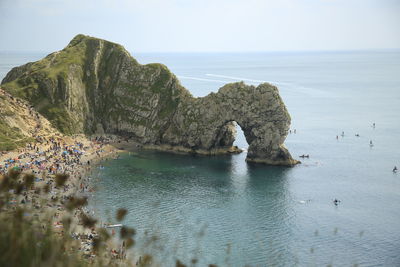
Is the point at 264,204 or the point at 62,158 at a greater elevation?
the point at 62,158

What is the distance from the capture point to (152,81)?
14925 centimetres

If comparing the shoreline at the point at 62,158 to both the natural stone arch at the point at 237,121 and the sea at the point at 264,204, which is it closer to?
the sea at the point at 264,204

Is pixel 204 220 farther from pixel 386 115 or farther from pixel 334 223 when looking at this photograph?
pixel 386 115

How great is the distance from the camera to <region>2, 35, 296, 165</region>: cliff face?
124688 mm

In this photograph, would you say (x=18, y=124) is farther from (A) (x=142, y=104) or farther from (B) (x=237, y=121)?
(B) (x=237, y=121)

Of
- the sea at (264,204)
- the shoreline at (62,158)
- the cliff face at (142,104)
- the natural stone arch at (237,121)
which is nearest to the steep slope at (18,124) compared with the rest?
the shoreline at (62,158)

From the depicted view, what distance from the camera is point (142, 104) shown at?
481ft

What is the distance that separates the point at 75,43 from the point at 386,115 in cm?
14197

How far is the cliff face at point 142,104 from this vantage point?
125 m

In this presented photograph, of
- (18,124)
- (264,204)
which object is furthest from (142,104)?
(264,204)

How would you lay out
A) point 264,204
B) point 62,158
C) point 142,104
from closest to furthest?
point 264,204
point 62,158
point 142,104

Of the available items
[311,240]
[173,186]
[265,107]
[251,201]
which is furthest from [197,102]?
[311,240]

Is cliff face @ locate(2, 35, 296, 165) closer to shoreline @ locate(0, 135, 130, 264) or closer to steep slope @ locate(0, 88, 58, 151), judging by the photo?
steep slope @ locate(0, 88, 58, 151)

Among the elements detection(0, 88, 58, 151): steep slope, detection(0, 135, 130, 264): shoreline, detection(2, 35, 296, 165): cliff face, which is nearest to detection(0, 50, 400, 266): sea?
detection(0, 135, 130, 264): shoreline
